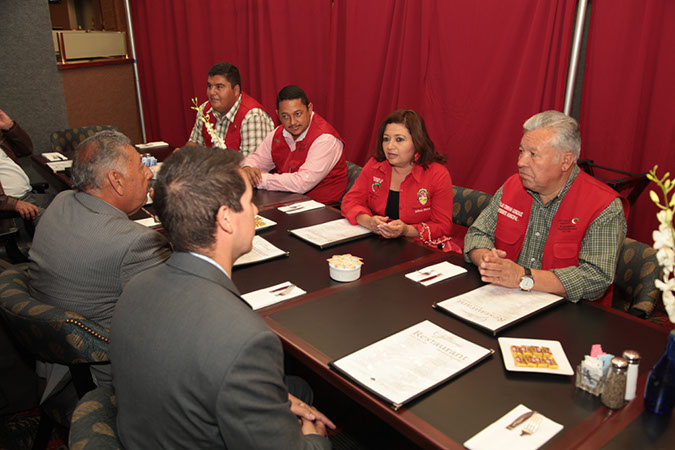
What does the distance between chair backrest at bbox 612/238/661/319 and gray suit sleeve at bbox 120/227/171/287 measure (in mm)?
1682

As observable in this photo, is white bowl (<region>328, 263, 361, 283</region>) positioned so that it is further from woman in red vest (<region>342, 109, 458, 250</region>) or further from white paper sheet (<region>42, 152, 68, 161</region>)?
white paper sheet (<region>42, 152, 68, 161</region>)

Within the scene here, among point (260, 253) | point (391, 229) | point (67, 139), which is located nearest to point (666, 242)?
point (391, 229)

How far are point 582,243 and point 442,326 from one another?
788 millimetres

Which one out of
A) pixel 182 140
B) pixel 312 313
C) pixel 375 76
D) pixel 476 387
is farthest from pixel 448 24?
pixel 182 140

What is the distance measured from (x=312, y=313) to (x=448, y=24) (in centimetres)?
284

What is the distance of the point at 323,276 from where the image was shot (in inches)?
74.0

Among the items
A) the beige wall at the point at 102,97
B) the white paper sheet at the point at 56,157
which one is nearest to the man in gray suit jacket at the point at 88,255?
the white paper sheet at the point at 56,157

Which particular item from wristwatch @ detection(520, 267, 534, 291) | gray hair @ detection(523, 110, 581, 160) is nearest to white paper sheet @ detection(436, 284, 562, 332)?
wristwatch @ detection(520, 267, 534, 291)

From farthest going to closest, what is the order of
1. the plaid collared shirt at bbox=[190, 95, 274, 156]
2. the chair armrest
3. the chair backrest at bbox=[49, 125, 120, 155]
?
the chair backrest at bbox=[49, 125, 120, 155]
the plaid collared shirt at bbox=[190, 95, 274, 156]
the chair armrest

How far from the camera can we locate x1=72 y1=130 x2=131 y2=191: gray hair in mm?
1862

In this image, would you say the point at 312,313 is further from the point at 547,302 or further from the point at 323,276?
the point at 547,302

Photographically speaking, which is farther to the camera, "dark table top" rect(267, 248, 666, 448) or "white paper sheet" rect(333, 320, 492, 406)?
"white paper sheet" rect(333, 320, 492, 406)

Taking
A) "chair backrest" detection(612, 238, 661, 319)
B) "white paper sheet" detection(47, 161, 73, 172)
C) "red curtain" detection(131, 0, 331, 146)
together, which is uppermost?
"red curtain" detection(131, 0, 331, 146)

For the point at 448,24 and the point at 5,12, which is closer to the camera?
the point at 448,24
